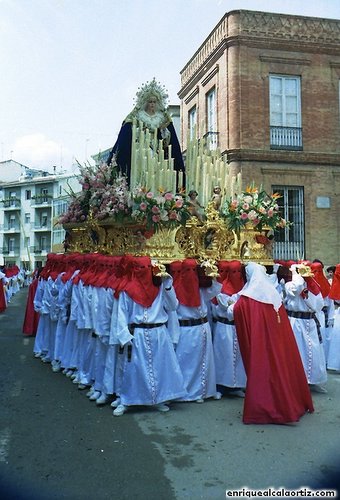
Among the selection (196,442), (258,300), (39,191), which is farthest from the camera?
(39,191)

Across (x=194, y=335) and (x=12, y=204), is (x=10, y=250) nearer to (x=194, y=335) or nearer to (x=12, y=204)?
(x=12, y=204)

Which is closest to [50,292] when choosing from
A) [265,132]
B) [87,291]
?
[87,291]

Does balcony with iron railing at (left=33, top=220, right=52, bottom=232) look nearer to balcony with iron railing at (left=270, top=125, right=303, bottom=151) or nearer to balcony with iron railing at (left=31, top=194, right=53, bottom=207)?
balcony with iron railing at (left=31, top=194, right=53, bottom=207)

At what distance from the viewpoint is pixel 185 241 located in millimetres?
7215

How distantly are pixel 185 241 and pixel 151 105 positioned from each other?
3.21m

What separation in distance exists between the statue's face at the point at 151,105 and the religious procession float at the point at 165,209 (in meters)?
0.07

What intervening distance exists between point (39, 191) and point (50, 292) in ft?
157

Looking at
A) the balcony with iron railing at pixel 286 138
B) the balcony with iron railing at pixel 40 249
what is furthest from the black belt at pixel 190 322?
the balcony with iron railing at pixel 40 249

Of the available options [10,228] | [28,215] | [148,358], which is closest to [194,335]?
[148,358]

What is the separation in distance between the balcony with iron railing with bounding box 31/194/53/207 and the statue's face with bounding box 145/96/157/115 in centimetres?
4507

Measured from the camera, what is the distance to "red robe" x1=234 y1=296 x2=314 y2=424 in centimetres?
527

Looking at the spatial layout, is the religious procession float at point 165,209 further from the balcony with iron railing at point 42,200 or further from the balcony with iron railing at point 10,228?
the balcony with iron railing at point 10,228

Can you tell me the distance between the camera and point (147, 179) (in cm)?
713

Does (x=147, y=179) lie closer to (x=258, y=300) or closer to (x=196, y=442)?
(x=258, y=300)
